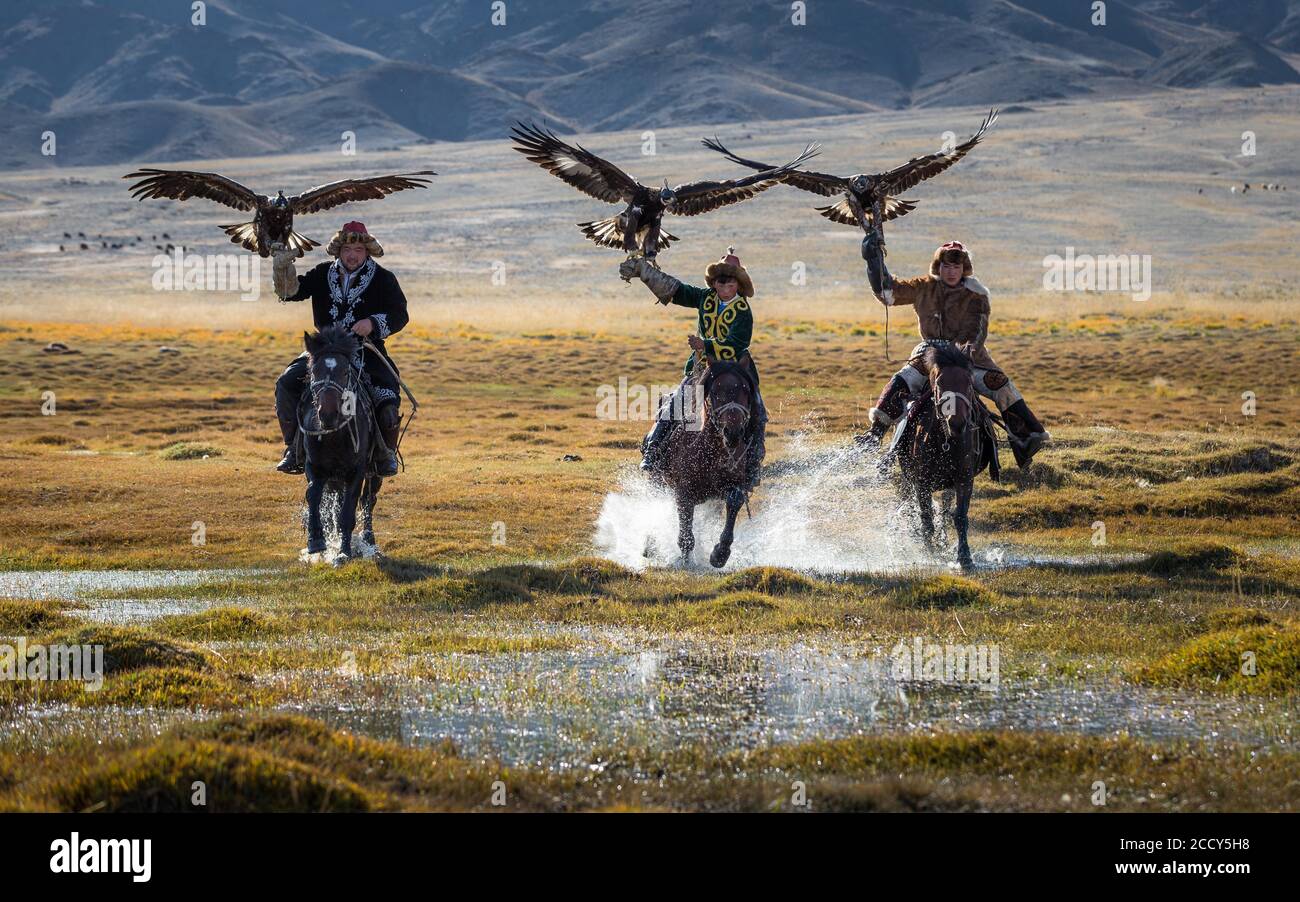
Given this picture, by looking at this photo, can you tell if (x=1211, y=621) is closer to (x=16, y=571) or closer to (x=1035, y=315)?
(x=16, y=571)

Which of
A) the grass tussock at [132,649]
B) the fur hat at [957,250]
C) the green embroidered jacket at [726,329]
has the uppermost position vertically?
the fur hat at [957,250]

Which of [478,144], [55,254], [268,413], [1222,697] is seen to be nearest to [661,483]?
[1222,697]

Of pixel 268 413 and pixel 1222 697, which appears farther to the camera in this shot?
pixel 268 413

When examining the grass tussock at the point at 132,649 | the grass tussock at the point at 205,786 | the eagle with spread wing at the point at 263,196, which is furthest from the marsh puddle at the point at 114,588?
the grass tussock at the point at 205,786

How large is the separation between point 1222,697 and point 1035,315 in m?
52.8

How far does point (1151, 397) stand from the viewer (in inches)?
1286

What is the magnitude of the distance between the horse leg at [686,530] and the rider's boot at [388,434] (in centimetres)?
275

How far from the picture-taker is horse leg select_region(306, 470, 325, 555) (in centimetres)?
1355

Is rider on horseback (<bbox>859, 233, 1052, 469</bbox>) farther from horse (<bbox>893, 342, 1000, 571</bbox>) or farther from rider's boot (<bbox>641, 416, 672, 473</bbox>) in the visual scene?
rider's boot (<bbox>641, 416, 672, 473</bbox>)

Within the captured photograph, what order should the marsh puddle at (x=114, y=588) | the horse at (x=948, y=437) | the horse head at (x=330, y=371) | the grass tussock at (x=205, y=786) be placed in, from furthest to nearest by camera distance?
the horse at (x=948, y=437)
the horse head at (x=330, y=371)
the marsh puddle at (x=114, y=588)
the grass tussock at (x=205, y=786)

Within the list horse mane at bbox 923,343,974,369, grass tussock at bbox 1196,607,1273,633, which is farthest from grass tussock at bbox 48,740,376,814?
horse mane at bbox 923,343,974,369

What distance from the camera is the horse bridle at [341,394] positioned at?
41.9 ft

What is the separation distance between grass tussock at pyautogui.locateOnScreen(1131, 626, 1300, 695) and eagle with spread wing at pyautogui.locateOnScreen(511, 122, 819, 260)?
248 inches

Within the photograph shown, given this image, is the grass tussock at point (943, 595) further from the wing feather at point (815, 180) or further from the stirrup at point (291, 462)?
the stirrup at point (291, 462)
